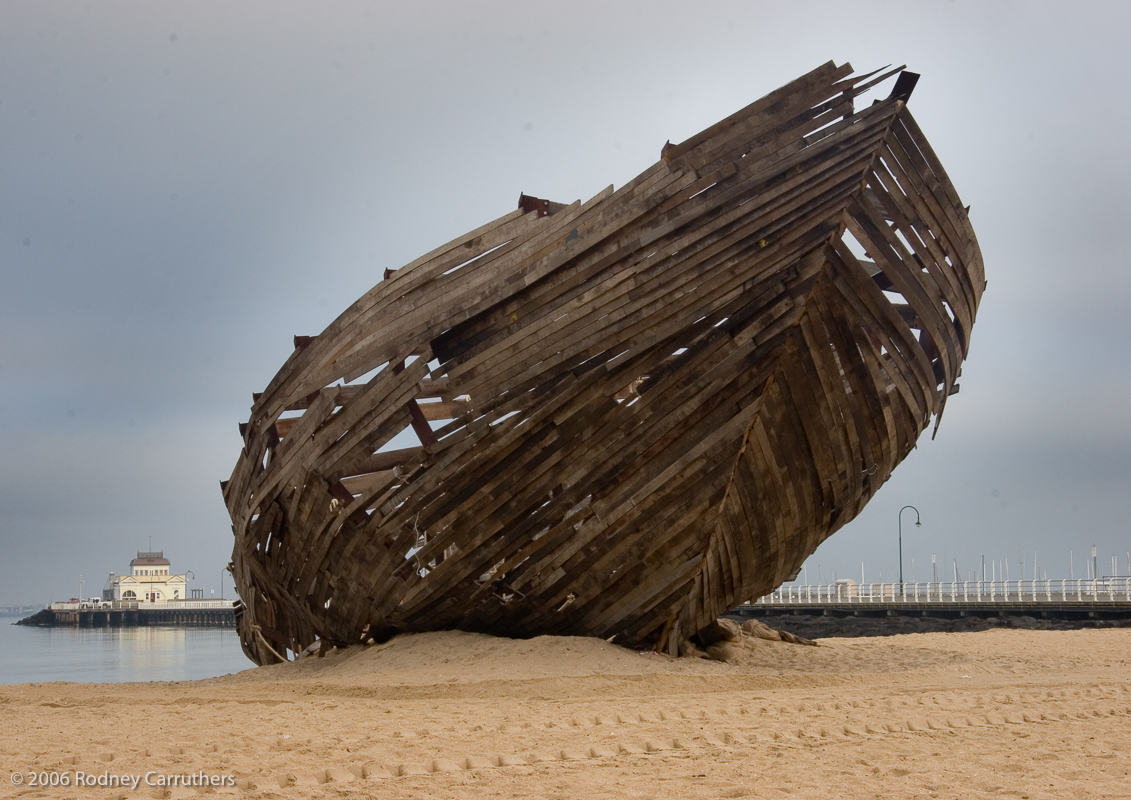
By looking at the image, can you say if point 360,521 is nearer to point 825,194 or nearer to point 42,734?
point 42,734

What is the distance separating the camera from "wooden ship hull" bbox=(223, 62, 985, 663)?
840 cm

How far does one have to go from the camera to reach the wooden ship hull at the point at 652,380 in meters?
8.40

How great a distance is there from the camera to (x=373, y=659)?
32.1 feet

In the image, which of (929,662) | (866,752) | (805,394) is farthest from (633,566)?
(929,662)

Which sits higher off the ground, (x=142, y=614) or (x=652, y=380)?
(x=652, y=380)

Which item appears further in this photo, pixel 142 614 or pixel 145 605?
pixel 145 605

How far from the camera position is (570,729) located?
6.50 meters

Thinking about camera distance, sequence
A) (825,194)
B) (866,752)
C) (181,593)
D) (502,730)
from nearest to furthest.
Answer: (866,752), (502,730), (825,194), (181,593)

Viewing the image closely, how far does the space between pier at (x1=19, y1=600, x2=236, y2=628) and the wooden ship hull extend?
71.8 m

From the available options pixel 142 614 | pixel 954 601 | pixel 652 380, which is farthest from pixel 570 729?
pixel 142 614

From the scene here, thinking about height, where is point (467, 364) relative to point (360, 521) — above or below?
above

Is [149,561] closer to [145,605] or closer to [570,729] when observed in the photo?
[145,605]

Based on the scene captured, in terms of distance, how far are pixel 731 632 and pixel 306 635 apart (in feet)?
15.6

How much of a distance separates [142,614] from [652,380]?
87471 mm
